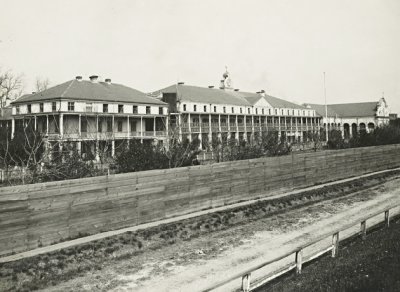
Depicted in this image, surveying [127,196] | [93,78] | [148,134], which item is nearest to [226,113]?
[148,134]

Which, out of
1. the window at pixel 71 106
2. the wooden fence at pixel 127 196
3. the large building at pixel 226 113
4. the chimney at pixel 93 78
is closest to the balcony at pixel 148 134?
the large building at pixel 226 113

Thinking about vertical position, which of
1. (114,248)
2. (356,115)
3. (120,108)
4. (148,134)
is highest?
(356,115)

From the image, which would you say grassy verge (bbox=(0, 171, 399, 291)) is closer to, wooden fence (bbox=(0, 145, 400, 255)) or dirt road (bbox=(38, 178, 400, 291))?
dirt road (bbox=(38, 178, 400, 291))

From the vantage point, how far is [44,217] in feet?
42.2

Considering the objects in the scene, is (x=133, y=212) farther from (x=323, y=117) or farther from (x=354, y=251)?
(x=323, y=117)

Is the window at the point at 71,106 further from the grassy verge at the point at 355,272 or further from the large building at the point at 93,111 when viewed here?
the grassy verge at the point at 355,272

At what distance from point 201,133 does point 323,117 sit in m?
52.8

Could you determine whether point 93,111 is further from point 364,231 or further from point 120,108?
point 364,231

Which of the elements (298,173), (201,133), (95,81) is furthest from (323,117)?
(298,173)

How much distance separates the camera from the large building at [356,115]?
99950 mm

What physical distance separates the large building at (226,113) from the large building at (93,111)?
396cm

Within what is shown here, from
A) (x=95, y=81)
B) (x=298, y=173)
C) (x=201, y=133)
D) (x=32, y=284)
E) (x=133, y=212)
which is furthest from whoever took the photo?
(x=201, y=133)

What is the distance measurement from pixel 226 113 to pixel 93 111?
25.1m

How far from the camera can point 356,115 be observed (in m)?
102
